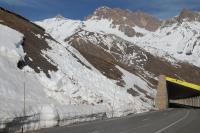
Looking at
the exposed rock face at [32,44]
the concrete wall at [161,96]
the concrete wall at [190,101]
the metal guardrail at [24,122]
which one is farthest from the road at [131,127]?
the concrete wall at [190,101]

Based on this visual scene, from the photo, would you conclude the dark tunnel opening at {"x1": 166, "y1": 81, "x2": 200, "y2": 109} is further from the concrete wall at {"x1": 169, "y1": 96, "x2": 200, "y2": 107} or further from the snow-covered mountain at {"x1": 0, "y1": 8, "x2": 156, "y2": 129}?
the snow-covered mountain at {"x1": 0, "y1": 8, "x2": 156, "y2": 129}

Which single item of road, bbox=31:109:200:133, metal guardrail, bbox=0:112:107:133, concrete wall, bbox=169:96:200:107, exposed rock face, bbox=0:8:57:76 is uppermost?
exposed rock face, bbox=0:8:57:76

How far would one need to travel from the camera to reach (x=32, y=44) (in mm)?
66188

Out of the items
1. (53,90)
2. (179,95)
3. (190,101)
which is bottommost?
(53,90)

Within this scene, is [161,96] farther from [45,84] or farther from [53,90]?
[53,90]

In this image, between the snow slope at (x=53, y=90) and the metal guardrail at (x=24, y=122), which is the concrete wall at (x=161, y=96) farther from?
the metal guardrail at (x=24, y=122)

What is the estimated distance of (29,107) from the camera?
131ft

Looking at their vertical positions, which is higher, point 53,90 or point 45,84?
point 45,84

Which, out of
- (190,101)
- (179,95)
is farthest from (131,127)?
(190,101)

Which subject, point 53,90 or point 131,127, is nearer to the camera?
point 131,127

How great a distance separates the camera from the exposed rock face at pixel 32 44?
57938 millimetres

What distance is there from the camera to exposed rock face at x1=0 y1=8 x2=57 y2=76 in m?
57.9

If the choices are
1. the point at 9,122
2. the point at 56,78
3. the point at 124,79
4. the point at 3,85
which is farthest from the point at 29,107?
the point at 124,79

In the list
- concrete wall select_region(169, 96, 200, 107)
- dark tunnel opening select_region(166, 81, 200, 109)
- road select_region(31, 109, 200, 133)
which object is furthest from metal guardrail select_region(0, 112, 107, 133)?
concrete wall select_region(169, 96, 200, 107)
